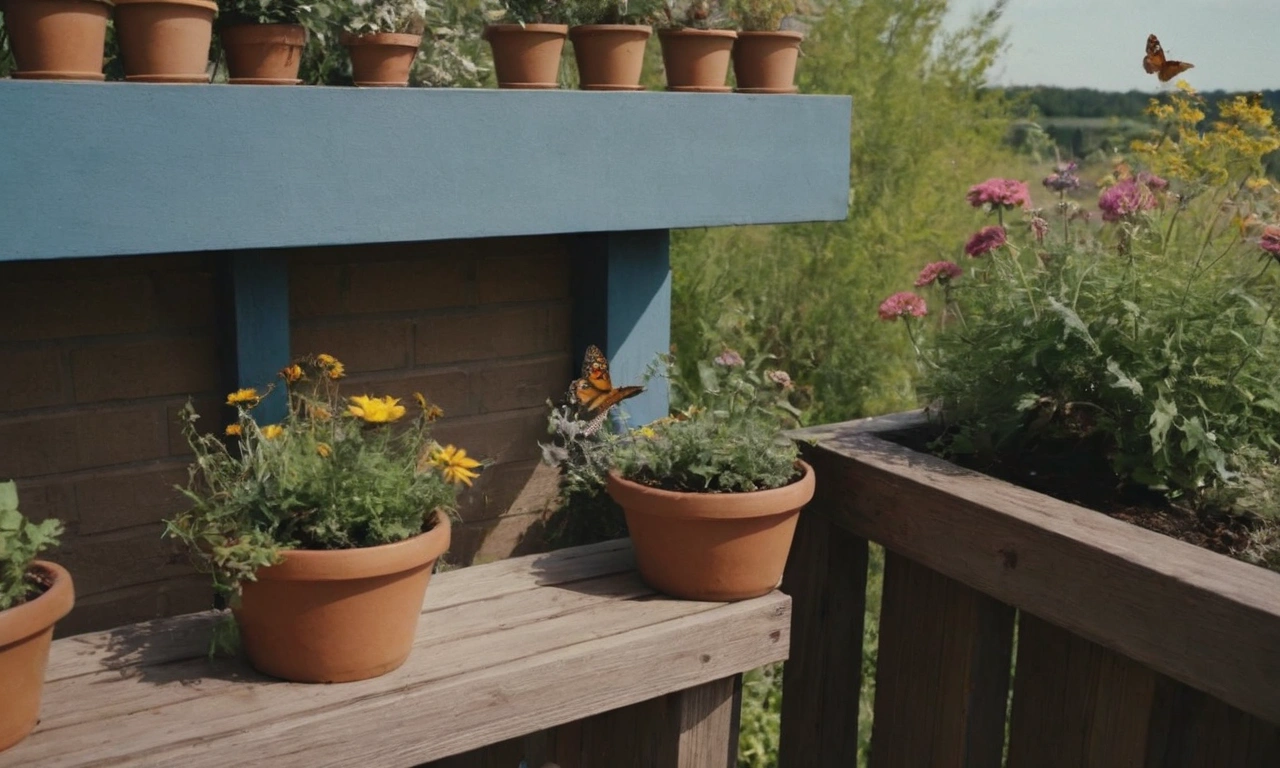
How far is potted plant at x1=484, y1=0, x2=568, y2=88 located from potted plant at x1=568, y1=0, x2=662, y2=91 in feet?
Answer: 0.17

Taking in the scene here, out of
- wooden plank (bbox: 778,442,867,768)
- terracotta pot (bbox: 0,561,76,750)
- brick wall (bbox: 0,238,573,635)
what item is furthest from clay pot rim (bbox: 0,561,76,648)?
wooden plank (bbox: 778,442,867,768)

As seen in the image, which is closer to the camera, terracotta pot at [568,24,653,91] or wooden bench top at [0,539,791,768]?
wooden bench top at [0,539,791,768]

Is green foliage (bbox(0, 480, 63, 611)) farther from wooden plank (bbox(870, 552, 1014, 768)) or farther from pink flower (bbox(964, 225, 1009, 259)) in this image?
pink flower (bbox(964, 225, 1009, 259))

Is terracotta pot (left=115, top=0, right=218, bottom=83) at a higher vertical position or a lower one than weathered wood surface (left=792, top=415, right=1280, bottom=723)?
higher

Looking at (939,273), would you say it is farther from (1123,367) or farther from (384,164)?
(384,164)

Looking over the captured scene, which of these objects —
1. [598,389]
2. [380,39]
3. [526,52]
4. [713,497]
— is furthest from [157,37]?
[713,497]

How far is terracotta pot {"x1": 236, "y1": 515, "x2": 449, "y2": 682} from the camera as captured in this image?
1570 millimetres

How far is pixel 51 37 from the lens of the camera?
5.37 ft

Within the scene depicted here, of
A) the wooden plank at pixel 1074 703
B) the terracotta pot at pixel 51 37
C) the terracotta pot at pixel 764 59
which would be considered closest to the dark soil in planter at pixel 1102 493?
the wooden plank at pixel 1074 703

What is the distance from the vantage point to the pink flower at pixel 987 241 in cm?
219

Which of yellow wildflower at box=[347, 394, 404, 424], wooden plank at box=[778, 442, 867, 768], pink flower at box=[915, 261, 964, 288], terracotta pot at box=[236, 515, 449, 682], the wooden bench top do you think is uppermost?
pink flower at box=[915, 261, 964, 288]

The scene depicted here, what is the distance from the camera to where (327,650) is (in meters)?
1.62

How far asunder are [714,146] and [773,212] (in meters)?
0.18

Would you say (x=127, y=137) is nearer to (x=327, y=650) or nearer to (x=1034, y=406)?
(x=327, y=650)
